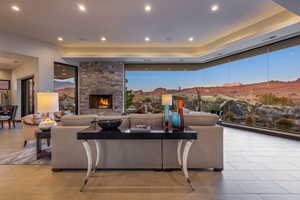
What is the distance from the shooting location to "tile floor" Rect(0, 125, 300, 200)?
6.49 feet

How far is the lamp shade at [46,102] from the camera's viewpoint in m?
2.82

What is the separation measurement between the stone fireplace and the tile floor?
473 cm

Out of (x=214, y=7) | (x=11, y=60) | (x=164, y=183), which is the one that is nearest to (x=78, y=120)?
(x=164, y=183)

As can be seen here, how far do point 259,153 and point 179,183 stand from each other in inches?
90.5

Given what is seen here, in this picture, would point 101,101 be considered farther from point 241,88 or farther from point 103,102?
point 241,88

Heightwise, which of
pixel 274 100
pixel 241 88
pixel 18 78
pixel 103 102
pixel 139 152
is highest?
pixel 18 78

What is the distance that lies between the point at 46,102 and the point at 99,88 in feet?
15.4

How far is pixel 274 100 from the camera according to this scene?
17.2 feet


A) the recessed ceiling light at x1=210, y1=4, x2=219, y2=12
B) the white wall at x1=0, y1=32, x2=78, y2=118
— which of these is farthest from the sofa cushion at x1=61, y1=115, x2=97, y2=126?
the white wall at x1=0, y1=32, x2=78, y2=118

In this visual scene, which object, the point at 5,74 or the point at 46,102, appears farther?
the point at 5,74

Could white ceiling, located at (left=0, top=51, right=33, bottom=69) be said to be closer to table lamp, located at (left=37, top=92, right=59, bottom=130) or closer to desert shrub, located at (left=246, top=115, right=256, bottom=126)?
table lamp, located at (left=37, top=92, right=59, bottom=130)

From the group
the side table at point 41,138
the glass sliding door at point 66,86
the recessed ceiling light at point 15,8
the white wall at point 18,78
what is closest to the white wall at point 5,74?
the white wall at point 18,78

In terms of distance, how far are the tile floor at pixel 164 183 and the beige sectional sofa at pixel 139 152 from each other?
5.0 inches

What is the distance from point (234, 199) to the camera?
6.23 feet
